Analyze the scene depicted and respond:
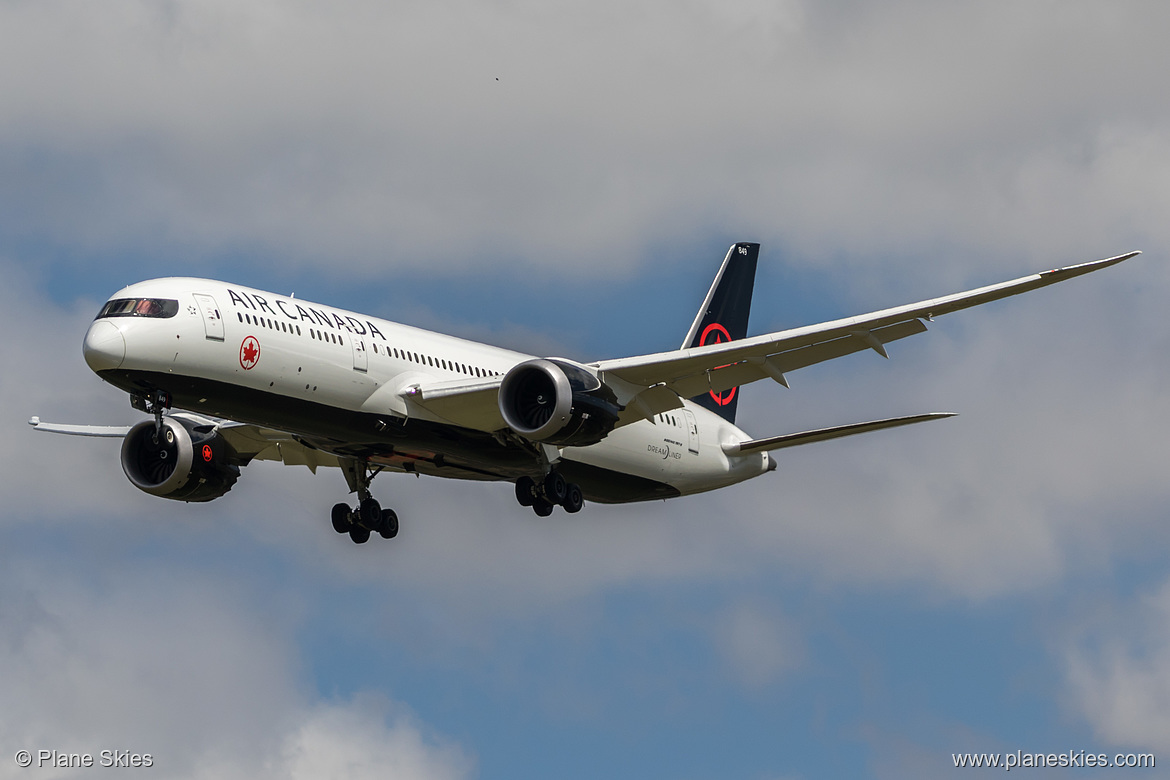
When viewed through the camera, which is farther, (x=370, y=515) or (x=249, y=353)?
(x=370, y=515)

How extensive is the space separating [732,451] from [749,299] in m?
8.47

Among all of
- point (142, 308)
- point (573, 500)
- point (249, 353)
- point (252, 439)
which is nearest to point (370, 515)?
point (252, 439)

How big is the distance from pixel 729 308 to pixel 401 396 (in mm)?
17945

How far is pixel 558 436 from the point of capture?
130ft

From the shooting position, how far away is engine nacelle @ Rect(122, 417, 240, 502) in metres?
44.8

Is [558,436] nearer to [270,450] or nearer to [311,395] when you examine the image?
[311,395]

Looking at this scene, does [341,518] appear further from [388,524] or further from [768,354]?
[768,354]

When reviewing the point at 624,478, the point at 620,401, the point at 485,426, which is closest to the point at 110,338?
the point at 485,426

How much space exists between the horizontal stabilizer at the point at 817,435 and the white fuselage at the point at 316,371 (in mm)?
3266

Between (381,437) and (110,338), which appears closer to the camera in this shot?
(110,338)

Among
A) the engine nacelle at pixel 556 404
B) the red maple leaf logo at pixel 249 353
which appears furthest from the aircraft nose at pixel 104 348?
A: the engine nacelle at pixel 556 404

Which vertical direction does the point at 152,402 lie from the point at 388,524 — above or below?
above

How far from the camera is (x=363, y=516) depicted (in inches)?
1801

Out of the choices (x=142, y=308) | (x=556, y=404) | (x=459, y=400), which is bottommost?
(x=459, y=400)
